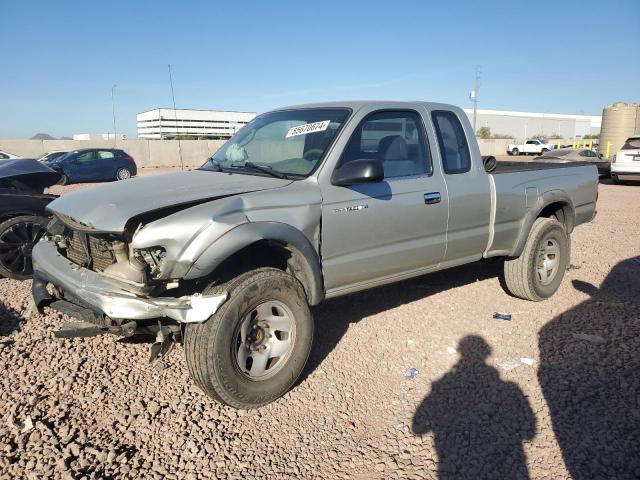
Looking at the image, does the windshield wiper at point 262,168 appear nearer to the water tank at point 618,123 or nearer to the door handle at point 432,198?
the door handle at point 432,198

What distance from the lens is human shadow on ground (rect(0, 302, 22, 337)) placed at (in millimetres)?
4198

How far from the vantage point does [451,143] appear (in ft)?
14.3

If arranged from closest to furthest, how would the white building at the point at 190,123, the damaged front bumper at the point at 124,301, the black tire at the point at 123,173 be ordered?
the damaged front bumper at the point at 124,301, the black tire at the point at 123,173, the white building at the point at 190,123

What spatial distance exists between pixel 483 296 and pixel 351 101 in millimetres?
2657

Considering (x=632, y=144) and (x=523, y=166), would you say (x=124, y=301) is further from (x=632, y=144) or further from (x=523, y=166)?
(x=632, y=144)

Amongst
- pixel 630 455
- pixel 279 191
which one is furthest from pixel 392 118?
pixel 630 455

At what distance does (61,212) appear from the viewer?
3.29 metres

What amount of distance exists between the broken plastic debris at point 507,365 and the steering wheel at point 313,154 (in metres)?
2.10

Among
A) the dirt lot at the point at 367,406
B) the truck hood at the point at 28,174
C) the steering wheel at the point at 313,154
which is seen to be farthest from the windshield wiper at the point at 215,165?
the truck hood at the point at 28,174

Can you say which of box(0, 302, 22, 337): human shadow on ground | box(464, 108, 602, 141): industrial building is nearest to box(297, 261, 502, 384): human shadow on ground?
box(0, 302, 22, 337): human shadow on ground

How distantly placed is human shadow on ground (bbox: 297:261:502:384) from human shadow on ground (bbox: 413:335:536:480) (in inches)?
38.9

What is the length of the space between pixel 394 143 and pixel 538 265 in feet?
7.45

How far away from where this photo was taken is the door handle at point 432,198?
12.9ft

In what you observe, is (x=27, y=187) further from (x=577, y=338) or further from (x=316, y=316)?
(x=577, y=338)
